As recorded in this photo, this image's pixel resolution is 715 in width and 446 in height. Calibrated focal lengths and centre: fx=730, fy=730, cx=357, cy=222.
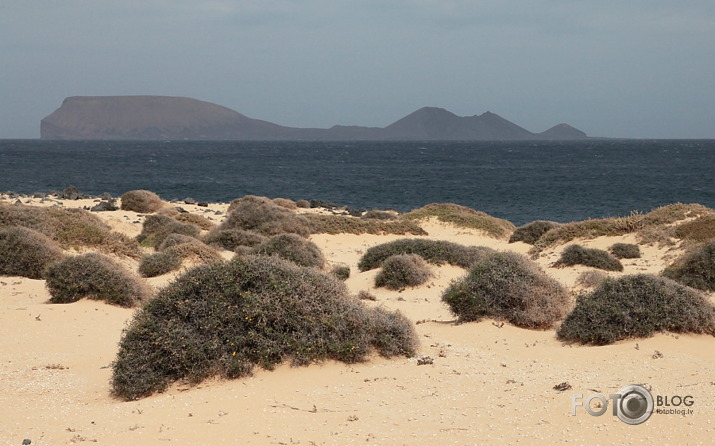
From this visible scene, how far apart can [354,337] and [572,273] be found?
11.5 metres

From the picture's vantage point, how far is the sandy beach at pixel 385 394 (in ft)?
22.9

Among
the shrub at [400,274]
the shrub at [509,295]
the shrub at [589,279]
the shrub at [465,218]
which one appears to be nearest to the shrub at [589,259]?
the shrub at [589,279]

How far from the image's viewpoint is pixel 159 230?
24500mm

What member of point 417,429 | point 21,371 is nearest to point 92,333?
point 21,371

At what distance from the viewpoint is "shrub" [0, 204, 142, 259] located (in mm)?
19375

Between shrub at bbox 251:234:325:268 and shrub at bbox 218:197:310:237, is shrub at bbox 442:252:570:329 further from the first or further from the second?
shrub at bbox 218:197:310:237

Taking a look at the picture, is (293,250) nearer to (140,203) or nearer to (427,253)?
(427,253)

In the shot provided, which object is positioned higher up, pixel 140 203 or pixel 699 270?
pixel 699 270

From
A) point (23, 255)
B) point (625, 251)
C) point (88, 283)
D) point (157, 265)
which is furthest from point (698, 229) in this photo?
point (23, 255)

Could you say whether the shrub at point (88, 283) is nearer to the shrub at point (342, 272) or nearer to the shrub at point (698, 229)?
the shrub at point (342, 272)

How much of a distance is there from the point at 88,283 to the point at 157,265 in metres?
3.67

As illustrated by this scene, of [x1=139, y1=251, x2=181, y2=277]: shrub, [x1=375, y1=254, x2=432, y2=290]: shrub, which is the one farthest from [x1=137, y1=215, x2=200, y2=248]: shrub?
[x1=375, y1=254, x2=432, y2=290]: shrub

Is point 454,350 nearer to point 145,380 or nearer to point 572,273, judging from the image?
point 145,380

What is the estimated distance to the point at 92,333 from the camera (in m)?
11.7
